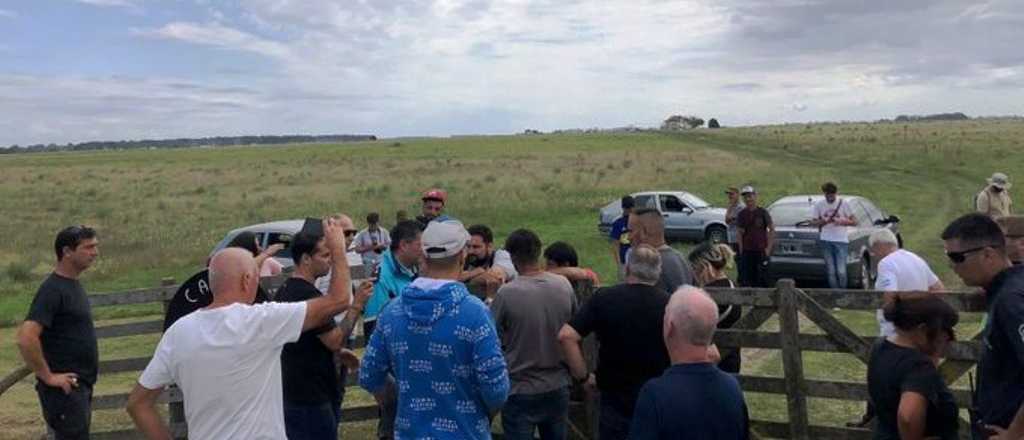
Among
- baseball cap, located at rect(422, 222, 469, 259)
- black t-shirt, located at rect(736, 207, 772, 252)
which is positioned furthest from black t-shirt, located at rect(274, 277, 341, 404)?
black t-shirt, located at rect(736, 207, 772, 252)

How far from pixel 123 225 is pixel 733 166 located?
30.4 metres

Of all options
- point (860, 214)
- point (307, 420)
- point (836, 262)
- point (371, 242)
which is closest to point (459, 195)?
point (860, 214)

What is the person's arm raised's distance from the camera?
378 centimetres

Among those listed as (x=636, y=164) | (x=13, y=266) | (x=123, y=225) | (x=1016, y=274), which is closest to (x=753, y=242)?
(x=1016, y=274)

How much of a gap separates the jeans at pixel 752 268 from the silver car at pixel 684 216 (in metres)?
7.69

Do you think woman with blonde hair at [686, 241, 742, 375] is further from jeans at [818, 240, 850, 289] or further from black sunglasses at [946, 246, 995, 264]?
jeans at [818, 240, 850, 289]

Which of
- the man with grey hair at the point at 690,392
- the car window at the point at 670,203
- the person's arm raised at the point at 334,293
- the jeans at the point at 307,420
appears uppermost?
the person's arm raised at the point at 334,293

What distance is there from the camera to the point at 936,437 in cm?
344

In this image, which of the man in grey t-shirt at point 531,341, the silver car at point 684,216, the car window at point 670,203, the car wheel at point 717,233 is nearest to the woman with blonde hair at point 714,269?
the man in grey t-shirt at point 531,341

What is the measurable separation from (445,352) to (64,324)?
306cm

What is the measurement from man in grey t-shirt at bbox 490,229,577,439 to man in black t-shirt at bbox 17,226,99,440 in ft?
8.65

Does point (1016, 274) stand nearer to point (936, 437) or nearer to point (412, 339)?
point (936, 437)

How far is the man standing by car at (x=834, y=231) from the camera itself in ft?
44.5

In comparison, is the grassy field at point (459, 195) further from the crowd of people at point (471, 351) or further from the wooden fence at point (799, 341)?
the crowd of people at point (471, 351)
